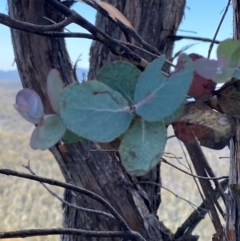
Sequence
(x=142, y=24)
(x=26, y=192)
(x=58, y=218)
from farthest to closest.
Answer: (x=26, y=192) → (x=58, y=218) → (x=142, y=24)

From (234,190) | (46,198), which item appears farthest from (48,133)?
(46,198)

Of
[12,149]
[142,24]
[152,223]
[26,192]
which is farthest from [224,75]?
[12,149]

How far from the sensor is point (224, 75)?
0.15m

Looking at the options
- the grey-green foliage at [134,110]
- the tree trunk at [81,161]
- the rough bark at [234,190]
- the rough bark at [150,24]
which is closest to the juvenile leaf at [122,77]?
the grey-green foliage at [134,110]

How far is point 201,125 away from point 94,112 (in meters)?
0.08

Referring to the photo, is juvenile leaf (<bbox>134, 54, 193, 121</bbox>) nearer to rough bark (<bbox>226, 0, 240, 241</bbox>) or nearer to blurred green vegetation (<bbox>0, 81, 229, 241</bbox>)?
rough bark (<bbox>226, 0, 240, 241</bbox>)

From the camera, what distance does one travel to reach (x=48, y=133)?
0.15 meters

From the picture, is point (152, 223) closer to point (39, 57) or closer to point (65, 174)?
point (65, 174)

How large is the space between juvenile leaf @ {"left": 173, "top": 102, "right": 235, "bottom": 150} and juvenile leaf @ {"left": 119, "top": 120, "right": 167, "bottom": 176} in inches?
2.0

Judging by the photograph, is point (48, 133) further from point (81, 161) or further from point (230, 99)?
point (81, 161)

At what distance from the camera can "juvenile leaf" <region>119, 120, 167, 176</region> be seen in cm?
13

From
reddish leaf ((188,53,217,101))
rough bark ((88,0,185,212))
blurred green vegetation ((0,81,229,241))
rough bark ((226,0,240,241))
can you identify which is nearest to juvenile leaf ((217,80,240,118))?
reddish leaf ((188,53,217,101))

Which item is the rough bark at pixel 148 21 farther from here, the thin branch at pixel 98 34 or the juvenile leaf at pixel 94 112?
the juvenile leaf at pixel 94 112

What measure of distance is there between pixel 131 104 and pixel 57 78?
3 cm
